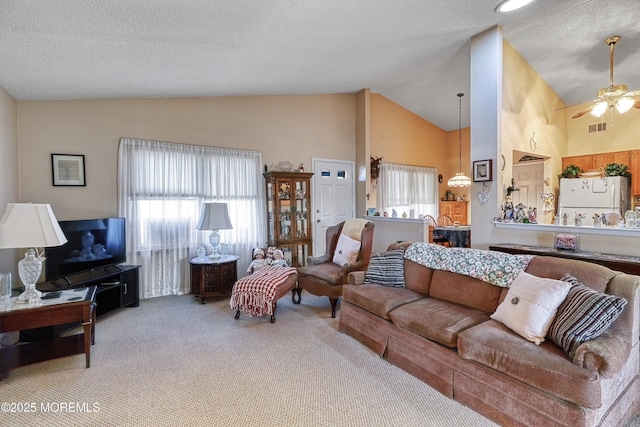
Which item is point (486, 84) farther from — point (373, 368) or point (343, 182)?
point (373, 368)

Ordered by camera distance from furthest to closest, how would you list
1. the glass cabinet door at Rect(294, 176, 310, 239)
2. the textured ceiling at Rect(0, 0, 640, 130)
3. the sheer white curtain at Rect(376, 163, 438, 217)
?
the sheer white curtain at Rect(376, 163, 438, 217) → the glass cabinet door at Rect(294, 176, 310, 239) → the textured ceiling at Rect(0, 0, 640, 130)

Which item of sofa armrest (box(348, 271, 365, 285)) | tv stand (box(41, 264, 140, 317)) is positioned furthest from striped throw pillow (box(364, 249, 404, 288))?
tv stand (box(41, 264, 140, 317))

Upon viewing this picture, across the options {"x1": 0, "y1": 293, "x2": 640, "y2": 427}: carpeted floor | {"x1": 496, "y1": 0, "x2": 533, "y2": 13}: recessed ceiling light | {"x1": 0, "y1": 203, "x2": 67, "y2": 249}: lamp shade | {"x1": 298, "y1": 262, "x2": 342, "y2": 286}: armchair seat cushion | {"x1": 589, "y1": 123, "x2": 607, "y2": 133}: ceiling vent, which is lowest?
{"x1": 0, "y1": 293, "x2": 640, "y2": 427}: carpeted floor

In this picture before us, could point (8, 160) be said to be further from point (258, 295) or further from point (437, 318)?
point (437, 318)

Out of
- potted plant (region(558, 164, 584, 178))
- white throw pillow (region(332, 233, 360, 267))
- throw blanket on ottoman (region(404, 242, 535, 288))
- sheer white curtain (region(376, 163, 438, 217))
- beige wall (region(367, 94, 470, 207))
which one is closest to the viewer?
throw blanket on ottoman (region(404, 242, 535, 288))

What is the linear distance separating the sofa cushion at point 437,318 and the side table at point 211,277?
2.42 meters

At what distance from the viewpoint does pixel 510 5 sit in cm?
321

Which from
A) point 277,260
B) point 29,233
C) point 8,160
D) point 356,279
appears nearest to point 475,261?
point 356,279

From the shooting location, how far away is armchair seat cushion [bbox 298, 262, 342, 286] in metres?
3.58

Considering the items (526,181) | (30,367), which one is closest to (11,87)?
(30,367)

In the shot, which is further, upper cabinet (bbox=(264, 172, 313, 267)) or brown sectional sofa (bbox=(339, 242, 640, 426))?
upper cabinet (bbox=(264, 172, 313, 267))

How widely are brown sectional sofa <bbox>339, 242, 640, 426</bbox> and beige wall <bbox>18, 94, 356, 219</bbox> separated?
3302 mm

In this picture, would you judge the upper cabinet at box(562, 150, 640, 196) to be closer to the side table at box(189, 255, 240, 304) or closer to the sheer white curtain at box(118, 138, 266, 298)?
the sheer white curtain at box(118, 138, 266, 298)

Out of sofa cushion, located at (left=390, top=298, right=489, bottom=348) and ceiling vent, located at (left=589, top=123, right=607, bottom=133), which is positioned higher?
ceiling vent, located at (left=589, top=123, right=607, bottom=133)
